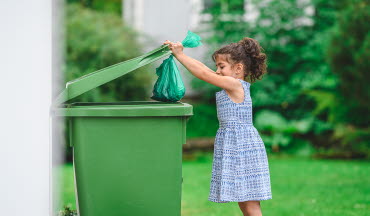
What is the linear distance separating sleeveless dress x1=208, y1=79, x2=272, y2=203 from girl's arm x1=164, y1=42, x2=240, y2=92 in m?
0.09

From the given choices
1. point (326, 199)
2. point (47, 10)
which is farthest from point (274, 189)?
point (47, 10)

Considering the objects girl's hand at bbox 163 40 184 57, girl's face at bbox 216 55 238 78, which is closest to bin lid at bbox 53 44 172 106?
girl's hand at bbox 163 40 184 57

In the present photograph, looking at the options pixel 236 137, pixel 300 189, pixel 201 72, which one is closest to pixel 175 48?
pixel 201 72

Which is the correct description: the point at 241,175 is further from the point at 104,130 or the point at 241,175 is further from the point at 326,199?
the point at 326,199

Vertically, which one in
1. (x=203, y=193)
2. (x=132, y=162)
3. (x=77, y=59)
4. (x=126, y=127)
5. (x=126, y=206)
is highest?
(x=77, y=59)

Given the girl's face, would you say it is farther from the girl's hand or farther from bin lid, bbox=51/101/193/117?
bin lid, bbox=51/101/193/117

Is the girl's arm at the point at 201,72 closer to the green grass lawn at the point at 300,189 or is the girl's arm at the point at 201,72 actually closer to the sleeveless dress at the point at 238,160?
the sleeveless dress at the point at 238,160

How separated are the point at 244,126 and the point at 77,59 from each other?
232 inches

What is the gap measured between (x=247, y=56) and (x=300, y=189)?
3.13m

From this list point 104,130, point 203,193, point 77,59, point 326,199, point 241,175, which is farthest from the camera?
point 77,59

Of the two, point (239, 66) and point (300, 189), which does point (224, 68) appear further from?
point (300, 189)

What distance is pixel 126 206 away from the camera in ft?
10.9

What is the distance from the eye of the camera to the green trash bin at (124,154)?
326 cm

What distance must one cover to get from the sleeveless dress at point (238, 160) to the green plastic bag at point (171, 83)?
35 cm
